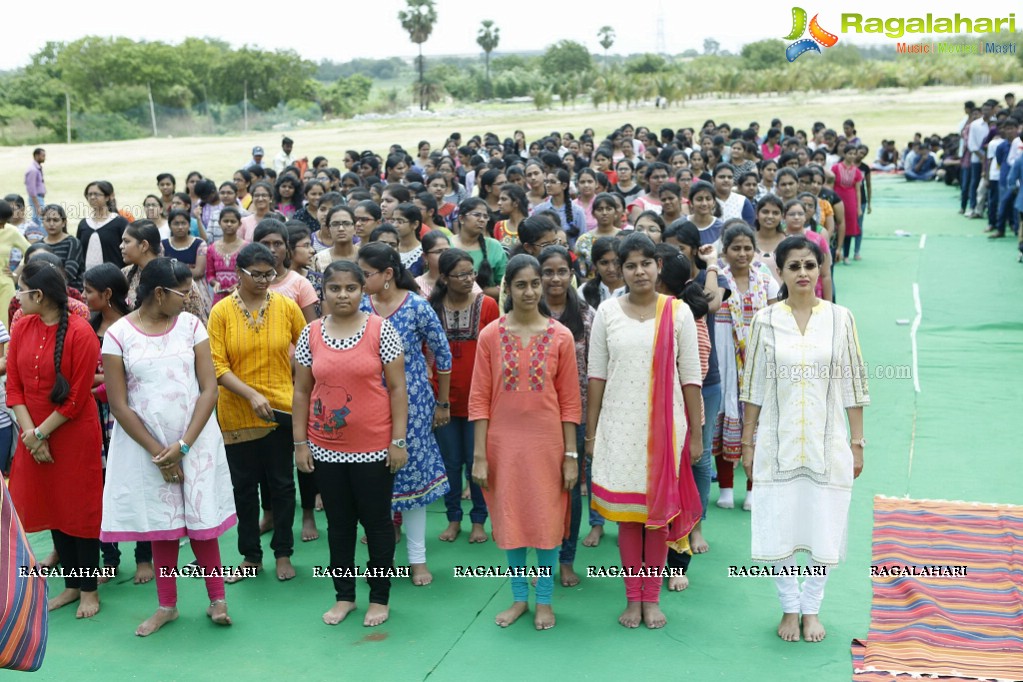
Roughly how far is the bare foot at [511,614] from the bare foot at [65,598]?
2068 mm

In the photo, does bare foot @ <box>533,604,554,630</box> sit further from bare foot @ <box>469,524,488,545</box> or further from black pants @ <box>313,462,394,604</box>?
bare foot @ <box>469,524,488,545</box>

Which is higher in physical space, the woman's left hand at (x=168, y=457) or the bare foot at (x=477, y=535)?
the woman's left hand at (x=168, y=457)

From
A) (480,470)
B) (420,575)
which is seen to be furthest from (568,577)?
(480,470)

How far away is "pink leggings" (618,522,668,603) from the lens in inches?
176

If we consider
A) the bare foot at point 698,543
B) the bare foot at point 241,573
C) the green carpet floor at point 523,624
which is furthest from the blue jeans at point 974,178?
the bare foot at point 241,573

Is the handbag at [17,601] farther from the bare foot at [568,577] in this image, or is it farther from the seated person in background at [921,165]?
the seated person in background at [921,165]

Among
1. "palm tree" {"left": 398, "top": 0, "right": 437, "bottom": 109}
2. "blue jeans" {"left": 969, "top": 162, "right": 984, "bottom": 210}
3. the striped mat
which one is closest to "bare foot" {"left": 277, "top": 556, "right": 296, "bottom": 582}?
the striped mat

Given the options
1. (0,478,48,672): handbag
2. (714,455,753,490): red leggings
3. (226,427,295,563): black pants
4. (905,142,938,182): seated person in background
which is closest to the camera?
(0,478,48,672): handbag

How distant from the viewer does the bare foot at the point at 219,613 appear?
15.1 ft

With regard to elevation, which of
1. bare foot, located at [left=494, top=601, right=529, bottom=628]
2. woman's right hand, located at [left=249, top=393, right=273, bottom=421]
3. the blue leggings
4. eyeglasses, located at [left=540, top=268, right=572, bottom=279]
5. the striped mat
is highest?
eyeglasses, located at [left=540, top=268, right=572, bottom=279]

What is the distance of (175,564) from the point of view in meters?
4.65

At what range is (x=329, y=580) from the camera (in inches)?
202

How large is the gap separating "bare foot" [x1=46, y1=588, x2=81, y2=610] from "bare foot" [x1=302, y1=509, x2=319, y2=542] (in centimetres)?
121

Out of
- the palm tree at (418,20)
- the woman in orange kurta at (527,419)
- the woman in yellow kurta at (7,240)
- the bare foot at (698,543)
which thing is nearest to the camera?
the woman in orange kurta at (527,419)
